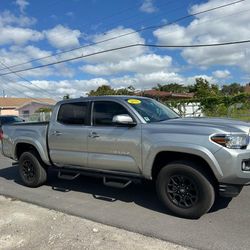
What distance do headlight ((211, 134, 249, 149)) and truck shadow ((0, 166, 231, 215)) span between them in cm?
123

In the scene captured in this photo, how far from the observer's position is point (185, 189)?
4930mm

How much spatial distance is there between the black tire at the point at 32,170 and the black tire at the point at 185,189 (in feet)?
9.89

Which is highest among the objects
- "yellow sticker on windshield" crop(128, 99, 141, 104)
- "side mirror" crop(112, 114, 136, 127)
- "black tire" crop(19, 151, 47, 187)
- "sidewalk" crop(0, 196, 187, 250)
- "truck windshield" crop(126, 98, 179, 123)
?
"yellow sticker on windshield" crop(128, 99, 141, 104)

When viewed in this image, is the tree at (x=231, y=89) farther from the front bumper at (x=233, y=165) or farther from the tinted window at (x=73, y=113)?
the front bumper at (x=233, y=165)

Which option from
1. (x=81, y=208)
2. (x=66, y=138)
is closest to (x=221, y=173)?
(x=81, y=208)

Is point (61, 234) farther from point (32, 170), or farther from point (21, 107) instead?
point (21, 107)

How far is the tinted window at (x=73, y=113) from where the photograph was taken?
6.28 metres

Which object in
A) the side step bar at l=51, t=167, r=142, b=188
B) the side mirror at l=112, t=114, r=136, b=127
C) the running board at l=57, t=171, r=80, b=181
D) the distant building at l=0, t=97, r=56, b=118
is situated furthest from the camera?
the distant building at l=0, t=97, r=56, b=118

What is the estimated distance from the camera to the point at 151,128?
16.9 feet

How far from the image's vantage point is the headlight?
4492mm

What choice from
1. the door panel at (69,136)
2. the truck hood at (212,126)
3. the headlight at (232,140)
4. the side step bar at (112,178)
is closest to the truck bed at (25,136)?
the door panel at (69,136)

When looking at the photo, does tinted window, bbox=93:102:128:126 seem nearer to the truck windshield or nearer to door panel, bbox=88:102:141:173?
door panel, bbox=88:102:141:173

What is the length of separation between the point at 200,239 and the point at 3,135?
5.49 m

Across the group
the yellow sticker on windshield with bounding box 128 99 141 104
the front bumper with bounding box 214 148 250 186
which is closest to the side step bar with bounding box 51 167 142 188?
the yellow sticker on windshield with bounding box 128 99 141 104
